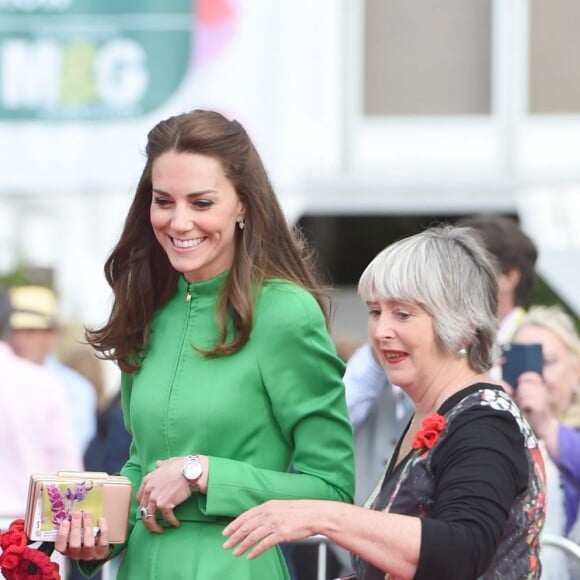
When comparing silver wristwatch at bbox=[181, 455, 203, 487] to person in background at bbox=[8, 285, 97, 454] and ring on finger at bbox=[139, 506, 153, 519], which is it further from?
person in background at bbox=[8, 285, 97, 454]

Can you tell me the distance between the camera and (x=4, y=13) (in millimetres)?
10844

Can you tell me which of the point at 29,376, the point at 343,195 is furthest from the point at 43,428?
the point at 343,195

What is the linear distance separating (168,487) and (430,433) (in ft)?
1.79

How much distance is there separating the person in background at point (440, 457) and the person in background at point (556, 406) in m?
1.56

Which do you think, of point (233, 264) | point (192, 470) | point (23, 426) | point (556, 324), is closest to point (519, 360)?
point (556, 324)

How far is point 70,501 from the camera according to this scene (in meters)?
2.81

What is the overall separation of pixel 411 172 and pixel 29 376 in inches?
305

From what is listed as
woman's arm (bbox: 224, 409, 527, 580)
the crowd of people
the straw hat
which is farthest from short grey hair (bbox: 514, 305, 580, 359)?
the straw hat

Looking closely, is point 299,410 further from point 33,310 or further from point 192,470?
point 33,310

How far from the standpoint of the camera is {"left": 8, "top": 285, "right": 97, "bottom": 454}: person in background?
7727 millimetres

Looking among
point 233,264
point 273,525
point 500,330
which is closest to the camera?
point 273,525

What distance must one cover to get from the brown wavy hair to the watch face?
0.24 m

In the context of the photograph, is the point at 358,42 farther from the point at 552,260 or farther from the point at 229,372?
the point at 229,372

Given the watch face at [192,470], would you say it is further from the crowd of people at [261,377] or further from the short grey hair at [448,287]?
the short grey hair at [448,287]
